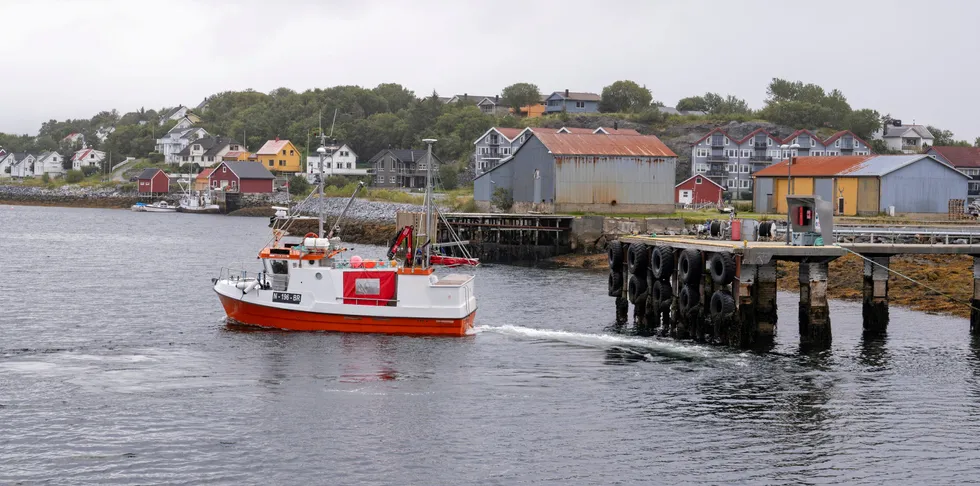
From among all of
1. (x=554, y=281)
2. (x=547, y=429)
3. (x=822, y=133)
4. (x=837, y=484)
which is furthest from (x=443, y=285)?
(x=822, y=133)

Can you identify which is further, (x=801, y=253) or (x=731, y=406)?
(x=801, y=253)

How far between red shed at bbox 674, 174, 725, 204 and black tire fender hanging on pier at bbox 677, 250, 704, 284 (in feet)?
231

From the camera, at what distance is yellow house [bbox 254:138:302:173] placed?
167 m

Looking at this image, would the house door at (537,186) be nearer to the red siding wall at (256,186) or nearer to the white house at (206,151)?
the red siding wall at (256,186)

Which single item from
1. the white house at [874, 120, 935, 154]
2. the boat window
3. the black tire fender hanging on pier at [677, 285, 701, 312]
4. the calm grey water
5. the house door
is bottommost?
the calm grey water

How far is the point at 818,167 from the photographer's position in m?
83.4

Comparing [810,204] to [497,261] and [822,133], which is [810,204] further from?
[822,133]

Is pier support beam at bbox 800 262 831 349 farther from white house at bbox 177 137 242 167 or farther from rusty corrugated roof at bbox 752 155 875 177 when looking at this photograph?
white house at bbox 177 137 242 167

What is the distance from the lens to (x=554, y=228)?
7619 cm

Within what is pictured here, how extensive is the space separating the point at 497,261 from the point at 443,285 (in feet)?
124

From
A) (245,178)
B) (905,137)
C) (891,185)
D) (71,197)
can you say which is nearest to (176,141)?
(71,197)

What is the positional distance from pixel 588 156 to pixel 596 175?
162 cm

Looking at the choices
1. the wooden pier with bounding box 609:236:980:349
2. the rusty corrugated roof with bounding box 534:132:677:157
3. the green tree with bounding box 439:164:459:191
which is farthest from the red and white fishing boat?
the green tree with bounding box 439:164:459:191

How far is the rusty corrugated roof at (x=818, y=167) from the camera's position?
3187 inches
